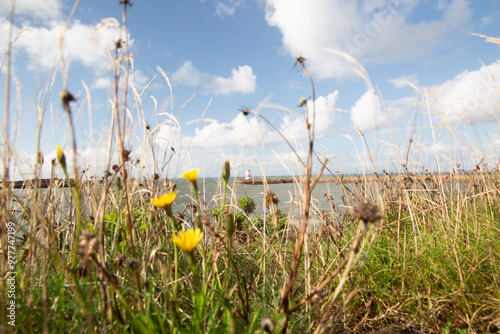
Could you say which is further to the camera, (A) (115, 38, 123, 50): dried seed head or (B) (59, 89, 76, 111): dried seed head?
(A) (115, 38, 123, 50): dried seed head

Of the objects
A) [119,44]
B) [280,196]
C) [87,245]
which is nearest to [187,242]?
[87,245]

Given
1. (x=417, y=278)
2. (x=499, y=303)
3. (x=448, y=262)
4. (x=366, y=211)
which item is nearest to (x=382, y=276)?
(x=417, y=278)

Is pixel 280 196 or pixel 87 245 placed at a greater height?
pixel 87 245

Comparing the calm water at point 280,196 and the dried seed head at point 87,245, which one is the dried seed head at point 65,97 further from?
the calm water at point 280,196

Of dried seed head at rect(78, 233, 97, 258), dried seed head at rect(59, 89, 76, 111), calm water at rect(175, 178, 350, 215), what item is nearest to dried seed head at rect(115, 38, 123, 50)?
dried seed head at rect(59, 89, 76, 111)

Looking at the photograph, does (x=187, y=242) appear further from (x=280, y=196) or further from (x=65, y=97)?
(x=280, y=196)

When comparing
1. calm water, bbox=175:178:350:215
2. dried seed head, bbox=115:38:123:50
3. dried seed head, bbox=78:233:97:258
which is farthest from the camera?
calm water, bbox=175:178:350:215

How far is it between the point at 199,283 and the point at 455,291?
1068 mm

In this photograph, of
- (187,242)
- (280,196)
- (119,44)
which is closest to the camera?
(187,242)

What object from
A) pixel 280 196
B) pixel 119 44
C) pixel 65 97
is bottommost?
pixel 280 196

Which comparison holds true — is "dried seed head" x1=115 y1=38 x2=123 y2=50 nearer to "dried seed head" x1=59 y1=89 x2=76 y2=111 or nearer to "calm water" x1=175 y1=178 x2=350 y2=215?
"dried seed head" x1=59 y1=89 x2=76 y2=111

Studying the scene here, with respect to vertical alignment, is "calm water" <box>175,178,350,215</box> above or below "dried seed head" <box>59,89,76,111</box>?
below

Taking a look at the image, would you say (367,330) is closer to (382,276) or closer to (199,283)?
(382,276)

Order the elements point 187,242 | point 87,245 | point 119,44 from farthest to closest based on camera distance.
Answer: point 119,44, point 187,242, point 87,245
